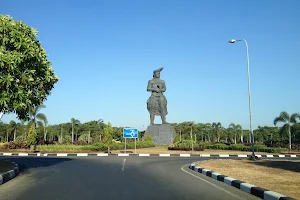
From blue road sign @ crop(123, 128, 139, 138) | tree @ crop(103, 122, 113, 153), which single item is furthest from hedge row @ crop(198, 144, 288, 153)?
blue road sign @ crop(123, 128, 139, 138)

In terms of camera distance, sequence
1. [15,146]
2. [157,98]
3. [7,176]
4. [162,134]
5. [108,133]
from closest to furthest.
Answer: [7,176] < [108,133] < [15,146] < [162,134] < [157,98]

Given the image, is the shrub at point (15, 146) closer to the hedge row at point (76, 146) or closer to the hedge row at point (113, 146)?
the hedge row at point (76, 146)

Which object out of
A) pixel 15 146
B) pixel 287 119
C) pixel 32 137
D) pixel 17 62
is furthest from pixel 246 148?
pixel 17 62

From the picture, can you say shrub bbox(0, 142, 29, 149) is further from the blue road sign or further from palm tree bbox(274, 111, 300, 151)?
palm tree bbox(274, 111, 300, 151)

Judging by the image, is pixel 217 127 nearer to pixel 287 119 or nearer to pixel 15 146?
pixel 287 119

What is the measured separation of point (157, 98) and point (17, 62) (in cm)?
3257

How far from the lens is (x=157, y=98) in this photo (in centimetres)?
4356

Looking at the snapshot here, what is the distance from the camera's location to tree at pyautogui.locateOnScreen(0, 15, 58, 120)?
11.5 m

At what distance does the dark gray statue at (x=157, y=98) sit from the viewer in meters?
43.1

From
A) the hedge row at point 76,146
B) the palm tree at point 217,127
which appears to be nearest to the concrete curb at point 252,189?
the hedge row at point 76,146

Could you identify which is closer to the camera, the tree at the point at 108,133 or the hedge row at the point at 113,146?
the tree at the point at 108,133

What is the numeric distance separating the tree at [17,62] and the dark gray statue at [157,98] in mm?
30450

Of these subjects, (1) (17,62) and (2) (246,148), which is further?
(2) (246,148)

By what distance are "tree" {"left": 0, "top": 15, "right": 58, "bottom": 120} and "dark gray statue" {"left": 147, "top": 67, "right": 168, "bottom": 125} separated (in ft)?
99.9
